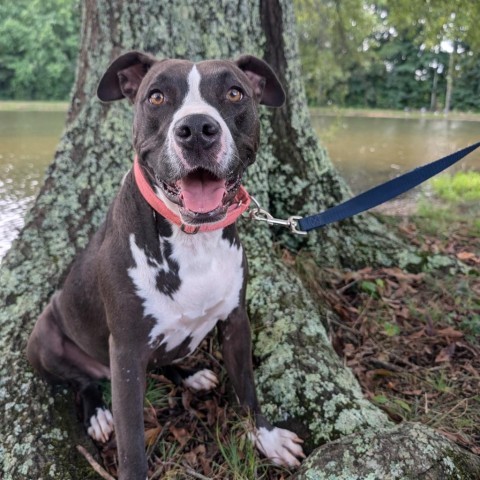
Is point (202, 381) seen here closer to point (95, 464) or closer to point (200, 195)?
point (95, 464)

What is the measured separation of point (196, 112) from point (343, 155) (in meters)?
11.1

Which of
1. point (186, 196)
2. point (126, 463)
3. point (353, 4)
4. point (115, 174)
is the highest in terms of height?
point (353, 4)

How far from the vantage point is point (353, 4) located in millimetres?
6953

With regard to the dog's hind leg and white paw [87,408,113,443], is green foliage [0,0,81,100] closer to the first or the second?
the dog's hind leg

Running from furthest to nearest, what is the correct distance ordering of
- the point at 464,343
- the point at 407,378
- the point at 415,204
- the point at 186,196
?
the point at 415,204, the point at 464,343, the point at 407,378, the point at 186,196

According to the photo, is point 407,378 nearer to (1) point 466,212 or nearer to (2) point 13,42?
(1) point 466,212

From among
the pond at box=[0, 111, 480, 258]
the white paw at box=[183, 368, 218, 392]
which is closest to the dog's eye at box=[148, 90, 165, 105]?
the white paw at box=[183, 368, 218, 392]

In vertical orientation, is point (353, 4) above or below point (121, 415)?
above

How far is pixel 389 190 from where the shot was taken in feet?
8.74

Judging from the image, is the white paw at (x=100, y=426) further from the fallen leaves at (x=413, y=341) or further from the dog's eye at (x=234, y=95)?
the dog's eye at (x=234, y=95)

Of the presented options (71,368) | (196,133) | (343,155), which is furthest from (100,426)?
(343,155)

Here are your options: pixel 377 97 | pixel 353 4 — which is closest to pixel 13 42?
pixel 377 97

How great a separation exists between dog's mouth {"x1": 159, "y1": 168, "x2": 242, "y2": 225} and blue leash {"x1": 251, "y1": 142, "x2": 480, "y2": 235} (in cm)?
48

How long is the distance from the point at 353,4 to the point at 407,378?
5.46 meters
